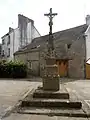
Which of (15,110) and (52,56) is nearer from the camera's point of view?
(15,110)

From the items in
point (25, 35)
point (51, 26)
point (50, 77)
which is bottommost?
point (50, 77)

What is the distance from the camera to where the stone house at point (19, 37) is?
34.6 metres

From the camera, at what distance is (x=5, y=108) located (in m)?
7.18

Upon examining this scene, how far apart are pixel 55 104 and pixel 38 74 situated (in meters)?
20.3

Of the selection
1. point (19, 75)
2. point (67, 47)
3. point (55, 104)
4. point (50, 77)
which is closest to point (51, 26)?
point (50, 77)

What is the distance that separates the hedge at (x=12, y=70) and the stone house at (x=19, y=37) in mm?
9939

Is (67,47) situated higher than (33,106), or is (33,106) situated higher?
(67,47)

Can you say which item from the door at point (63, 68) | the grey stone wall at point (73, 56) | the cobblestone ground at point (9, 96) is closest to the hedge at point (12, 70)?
the grey stone wall at point (73, 56)

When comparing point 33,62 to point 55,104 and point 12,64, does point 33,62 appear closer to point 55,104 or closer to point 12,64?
point 12,64

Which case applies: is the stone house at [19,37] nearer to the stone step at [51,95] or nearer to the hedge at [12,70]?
the hedge at [12,70]

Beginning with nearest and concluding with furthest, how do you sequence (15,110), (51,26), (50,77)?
1. (15,110)
2. (50,77)
3. (51,26)

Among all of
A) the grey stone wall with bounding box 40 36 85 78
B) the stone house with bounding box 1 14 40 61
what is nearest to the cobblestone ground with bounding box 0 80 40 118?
the grey stone wall with bounding box 40 36 85 78

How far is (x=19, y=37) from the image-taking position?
1380 inches

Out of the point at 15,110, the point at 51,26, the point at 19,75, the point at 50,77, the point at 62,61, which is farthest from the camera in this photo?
the point at 62,61
